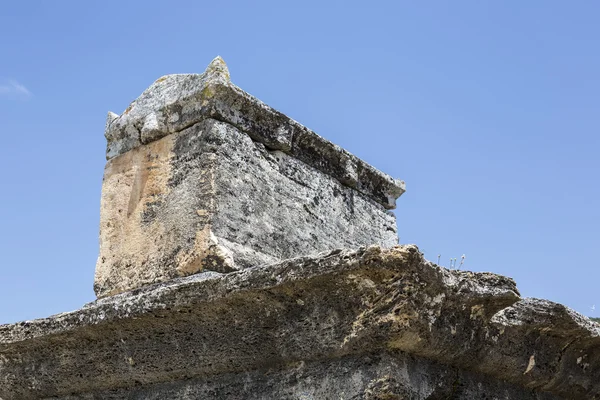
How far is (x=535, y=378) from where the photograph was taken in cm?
329

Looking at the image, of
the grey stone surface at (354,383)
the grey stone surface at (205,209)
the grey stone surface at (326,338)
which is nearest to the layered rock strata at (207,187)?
the grey stone surface at (205,209)

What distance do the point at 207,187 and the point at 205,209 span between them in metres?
0.12

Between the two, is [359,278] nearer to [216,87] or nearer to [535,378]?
[535,378]

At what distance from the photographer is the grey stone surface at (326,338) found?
8.81ft

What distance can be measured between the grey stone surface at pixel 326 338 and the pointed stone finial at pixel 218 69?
1045 mm

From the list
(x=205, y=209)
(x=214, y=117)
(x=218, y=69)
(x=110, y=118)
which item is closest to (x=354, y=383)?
(x=205, y=209)

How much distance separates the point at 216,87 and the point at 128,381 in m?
1.48

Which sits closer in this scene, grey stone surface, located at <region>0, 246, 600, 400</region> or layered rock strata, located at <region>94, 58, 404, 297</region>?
grey stone surface, located at <region>0, 246, 600, 400</region>

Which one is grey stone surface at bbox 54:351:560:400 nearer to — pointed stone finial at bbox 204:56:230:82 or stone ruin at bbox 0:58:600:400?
stone ruin at bbox 0:58:600:400

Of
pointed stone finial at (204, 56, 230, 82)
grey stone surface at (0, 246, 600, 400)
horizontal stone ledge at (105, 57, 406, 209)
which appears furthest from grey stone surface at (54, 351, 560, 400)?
pointed stone finial at (204, 56, 230, 82)

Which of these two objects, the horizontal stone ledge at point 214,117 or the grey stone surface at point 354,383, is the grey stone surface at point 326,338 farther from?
the horizontal stone ledge at point 214,117

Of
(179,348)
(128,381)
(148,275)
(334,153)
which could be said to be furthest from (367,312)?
(334,153)

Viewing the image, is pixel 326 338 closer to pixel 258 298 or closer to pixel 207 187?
pixel 258 298

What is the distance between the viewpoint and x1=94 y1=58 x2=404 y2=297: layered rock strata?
12.6ft
